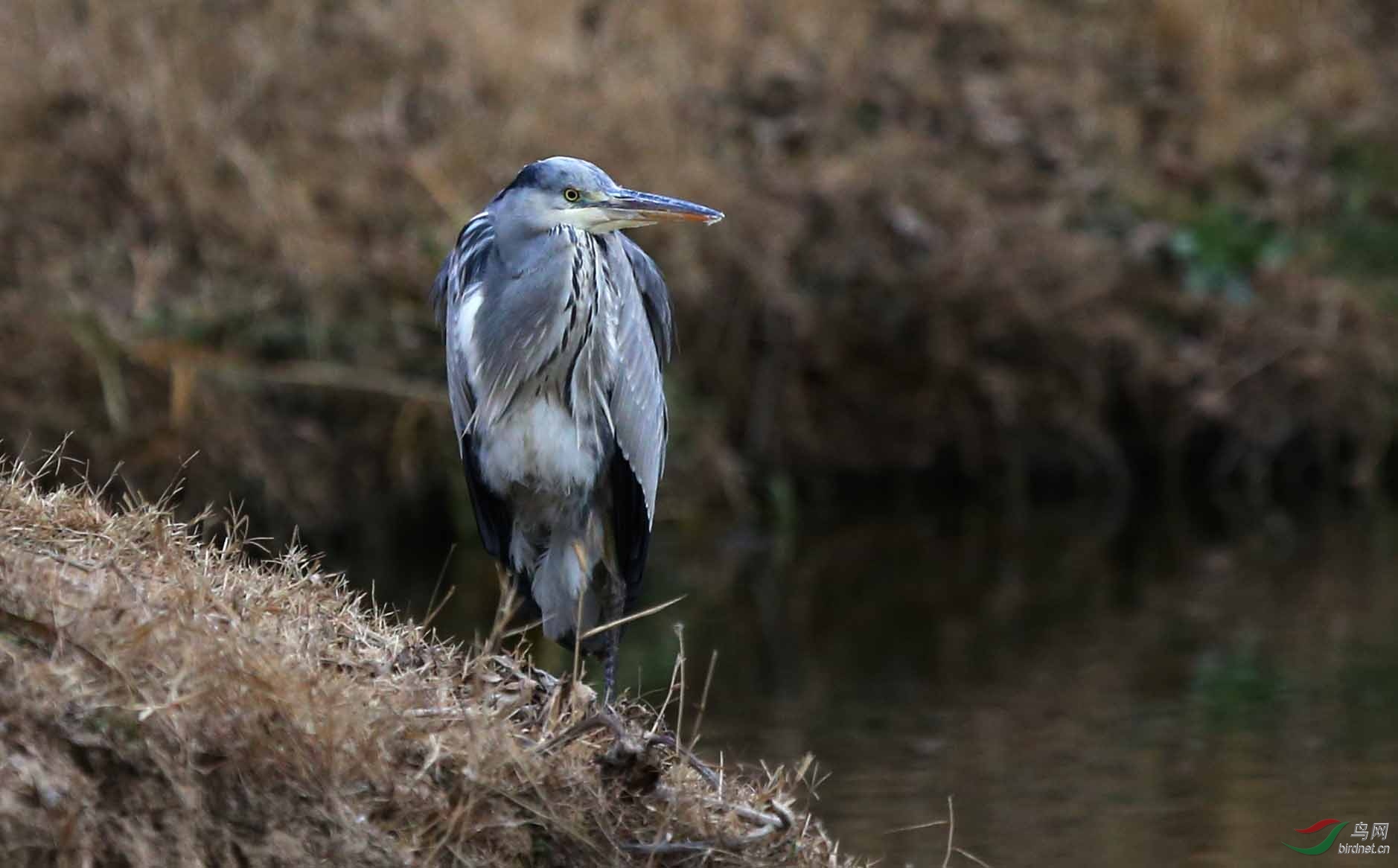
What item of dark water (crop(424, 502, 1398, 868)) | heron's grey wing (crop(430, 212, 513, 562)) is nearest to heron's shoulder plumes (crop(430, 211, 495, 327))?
heron's grey wing (crop(430, 212, 513, 562))

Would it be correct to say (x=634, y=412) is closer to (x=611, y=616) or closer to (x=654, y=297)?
(x=654, y=297)

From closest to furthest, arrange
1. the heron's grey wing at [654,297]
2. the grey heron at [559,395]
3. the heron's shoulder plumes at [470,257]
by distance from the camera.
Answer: the grey heron at [559,395]
the heron's shoulder plumes at [470,257]
the heron's grey wing at [654,297]

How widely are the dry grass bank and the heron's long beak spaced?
1.48m

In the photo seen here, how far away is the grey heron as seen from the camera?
5199 mm

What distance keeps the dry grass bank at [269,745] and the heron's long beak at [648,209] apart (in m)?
1.48

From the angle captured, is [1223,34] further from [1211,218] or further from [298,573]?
[298,573]

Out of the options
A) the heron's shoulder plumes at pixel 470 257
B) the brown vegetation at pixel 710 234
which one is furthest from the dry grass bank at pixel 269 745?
the brown vegetation at pixel 710 234

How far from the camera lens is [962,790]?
590 centimetres

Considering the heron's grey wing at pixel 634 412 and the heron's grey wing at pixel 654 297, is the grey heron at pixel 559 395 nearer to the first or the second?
the heron's grey wing at pixel 634 412

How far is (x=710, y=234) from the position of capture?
34.5 feet

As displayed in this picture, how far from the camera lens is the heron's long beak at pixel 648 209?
5.10 meters

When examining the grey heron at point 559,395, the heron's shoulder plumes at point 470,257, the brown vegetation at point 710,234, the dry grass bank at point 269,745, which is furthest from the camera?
the brown vegetation at point 710,234

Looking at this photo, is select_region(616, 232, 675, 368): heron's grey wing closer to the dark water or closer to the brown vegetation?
the dark water

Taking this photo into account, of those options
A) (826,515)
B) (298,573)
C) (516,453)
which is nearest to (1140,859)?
(516,453)
